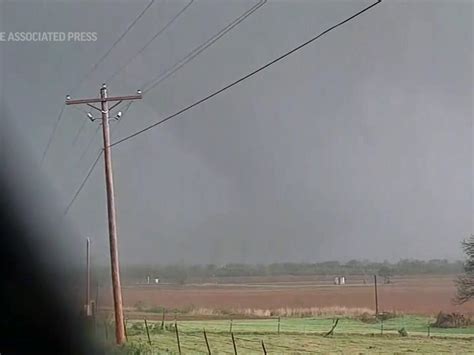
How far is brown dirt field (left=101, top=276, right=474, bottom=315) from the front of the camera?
4.17 meters

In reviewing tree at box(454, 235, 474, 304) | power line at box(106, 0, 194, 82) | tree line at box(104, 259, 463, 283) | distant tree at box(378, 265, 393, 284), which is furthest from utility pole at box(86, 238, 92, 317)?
tree at box(454, 235, 474, 304)

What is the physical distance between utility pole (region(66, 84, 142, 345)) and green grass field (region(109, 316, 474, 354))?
44 cm

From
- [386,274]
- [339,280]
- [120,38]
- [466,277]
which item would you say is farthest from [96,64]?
[466,277]

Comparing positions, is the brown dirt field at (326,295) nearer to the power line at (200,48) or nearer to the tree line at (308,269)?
the tree line at (308,269)

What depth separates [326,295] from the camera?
13.8 feet

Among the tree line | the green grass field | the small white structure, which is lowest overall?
the green grass field

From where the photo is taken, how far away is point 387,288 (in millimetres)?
4199

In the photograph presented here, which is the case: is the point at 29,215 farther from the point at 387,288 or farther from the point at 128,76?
the point at 387,288

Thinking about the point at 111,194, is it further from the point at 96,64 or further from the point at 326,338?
the point at 326,338

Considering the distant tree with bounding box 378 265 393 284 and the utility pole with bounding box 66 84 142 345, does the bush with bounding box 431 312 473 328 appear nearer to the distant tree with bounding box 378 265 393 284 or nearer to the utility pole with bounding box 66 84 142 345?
the distant tree with bounding box 378 265 393 284

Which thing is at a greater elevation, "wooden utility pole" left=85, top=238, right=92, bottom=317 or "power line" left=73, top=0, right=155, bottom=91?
"power line" left=73, top=0, right=155, bottom=91

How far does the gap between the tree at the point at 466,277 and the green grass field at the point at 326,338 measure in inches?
8.1

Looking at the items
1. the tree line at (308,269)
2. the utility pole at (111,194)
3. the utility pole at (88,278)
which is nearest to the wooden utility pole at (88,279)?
the utility pole at (88,278)

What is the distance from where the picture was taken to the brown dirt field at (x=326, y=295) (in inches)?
164
